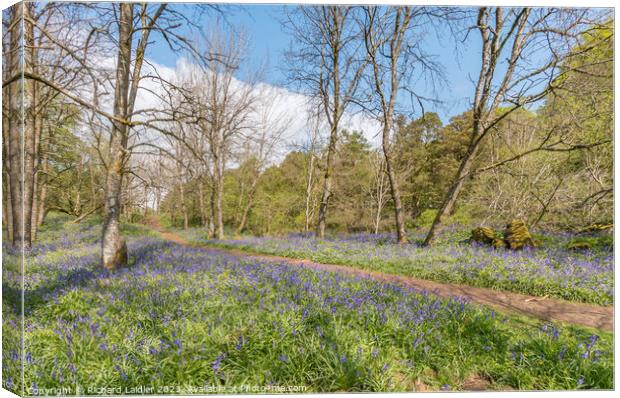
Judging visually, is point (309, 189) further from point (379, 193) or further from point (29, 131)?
point (29, 131)

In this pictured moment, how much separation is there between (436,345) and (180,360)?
2512mm

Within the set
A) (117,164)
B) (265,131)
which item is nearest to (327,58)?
(265,131)

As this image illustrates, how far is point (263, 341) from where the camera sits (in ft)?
8.90

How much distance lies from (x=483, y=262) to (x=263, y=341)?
12.3ft

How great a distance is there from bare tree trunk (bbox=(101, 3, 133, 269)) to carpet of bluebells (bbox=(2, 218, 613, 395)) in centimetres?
56

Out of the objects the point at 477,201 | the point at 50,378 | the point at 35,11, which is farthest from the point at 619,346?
the point at 35,11

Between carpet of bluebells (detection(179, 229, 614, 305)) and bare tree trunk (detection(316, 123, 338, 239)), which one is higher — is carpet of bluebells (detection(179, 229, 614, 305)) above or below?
below

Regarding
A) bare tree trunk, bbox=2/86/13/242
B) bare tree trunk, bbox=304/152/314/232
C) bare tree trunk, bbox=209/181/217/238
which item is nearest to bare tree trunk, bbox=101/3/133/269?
bare tree trunk, bbox=2/86/13/242

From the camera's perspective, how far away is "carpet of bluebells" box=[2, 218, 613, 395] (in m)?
2.56

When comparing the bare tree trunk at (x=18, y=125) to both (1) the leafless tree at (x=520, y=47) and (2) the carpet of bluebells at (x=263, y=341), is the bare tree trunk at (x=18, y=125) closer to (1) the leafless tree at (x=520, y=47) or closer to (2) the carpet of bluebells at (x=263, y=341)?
(2) the carpet of bluebells at (x=263, y=341)

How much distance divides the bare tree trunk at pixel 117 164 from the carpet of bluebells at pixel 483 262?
106 centimetres

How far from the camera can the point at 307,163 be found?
5.57 meters

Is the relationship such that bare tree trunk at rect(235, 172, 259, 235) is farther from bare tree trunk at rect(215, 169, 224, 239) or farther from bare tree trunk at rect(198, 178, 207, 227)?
bare tree trunk at rect(198, 178, 207, 227)

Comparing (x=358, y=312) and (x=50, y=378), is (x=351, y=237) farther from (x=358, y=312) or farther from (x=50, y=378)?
(x=50, y=378)
